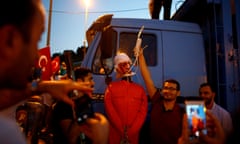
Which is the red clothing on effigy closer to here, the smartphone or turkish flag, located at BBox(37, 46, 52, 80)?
the smartphone

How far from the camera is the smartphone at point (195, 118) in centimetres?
188

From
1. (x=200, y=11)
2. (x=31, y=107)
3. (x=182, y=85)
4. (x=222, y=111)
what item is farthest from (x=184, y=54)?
(x=31, y=107)

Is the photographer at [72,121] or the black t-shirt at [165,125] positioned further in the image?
the black t-shirt at [165,125]

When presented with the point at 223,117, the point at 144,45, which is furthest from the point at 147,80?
the point at 223,117

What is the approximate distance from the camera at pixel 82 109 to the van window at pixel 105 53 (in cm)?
271

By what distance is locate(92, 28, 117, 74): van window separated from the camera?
4.30 m

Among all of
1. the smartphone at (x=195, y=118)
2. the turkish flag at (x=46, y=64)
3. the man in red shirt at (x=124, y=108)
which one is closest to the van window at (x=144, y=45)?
the man in red shirt at (x=124, y=108)

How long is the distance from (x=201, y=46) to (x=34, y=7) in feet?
14.6

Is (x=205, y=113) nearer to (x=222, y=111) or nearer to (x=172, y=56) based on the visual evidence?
(x=222, y=111)

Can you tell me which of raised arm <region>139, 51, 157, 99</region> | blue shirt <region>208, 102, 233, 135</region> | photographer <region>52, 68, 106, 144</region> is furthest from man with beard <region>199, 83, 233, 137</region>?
photographer <region>52, 68, 106, 144</region>

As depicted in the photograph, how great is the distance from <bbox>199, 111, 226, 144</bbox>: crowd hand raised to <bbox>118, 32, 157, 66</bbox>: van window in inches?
103

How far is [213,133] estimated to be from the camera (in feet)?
6.62

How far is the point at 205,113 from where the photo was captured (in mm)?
2010

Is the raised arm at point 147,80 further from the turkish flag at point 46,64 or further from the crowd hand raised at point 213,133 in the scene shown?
the turkish flag at point 46,64
